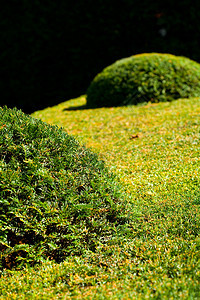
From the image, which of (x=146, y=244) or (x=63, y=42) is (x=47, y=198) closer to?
(x=146, y=244)

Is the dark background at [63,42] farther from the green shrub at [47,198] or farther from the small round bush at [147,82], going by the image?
the green shrub at [47,198]

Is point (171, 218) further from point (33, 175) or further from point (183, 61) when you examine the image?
point (183, 61)

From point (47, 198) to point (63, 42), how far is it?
419 inches

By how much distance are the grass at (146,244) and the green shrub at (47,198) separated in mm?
162

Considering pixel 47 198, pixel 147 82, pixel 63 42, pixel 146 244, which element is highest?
pixel 63 42

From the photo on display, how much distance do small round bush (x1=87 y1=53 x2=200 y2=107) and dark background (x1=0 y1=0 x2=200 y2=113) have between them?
3.39m

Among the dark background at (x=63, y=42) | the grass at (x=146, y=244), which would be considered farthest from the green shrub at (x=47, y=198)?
the dark background at (x=63, y=42)

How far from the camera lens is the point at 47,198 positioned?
A: 3.30 m

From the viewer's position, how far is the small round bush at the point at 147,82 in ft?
28.3

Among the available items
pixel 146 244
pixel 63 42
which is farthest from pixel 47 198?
pixel 63 42

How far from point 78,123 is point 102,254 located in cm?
490

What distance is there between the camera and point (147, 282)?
2.69m

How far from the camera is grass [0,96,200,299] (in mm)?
2678

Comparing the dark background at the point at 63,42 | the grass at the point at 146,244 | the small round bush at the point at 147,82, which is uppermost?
the dark background at the point at 63,42
